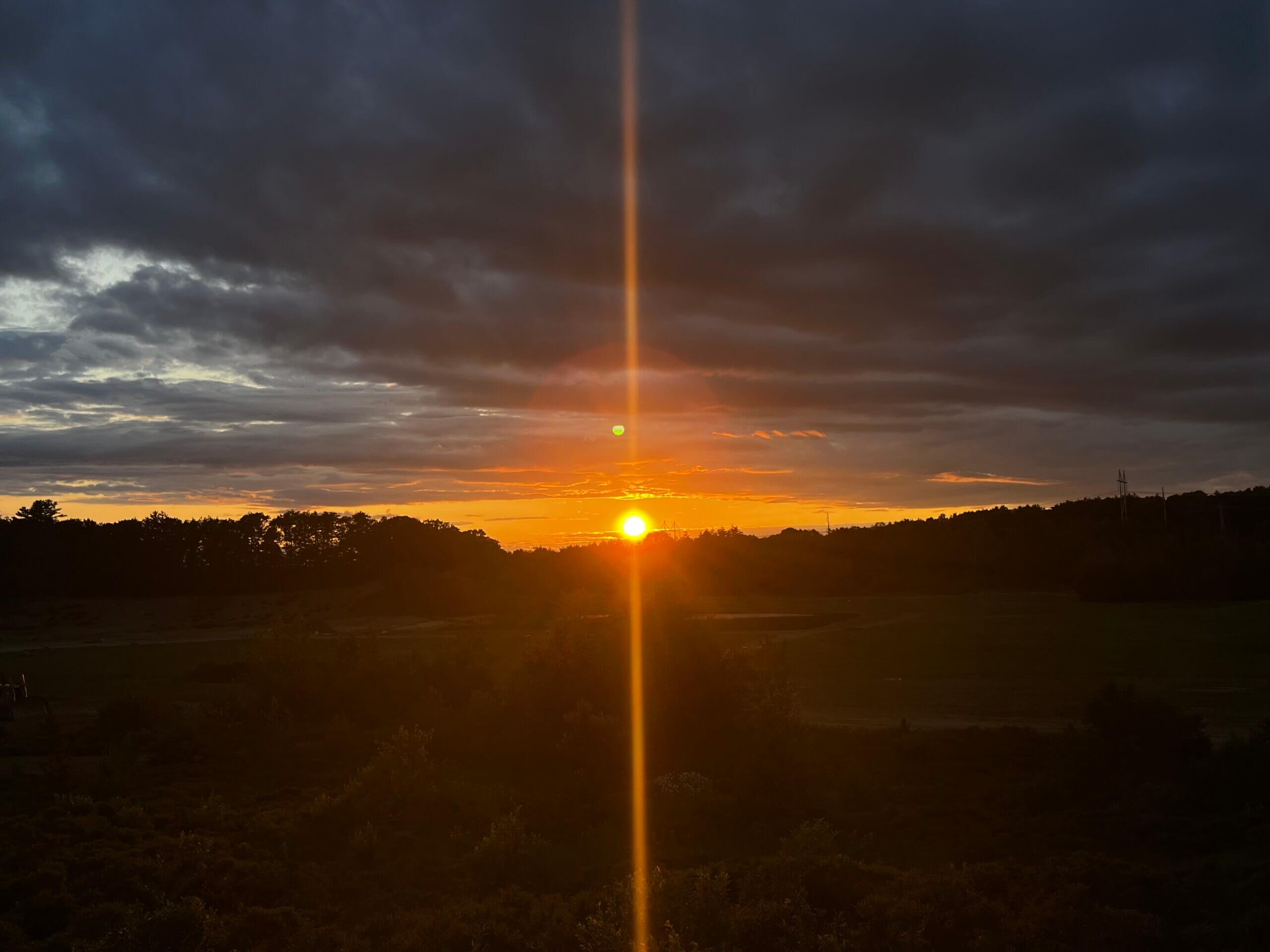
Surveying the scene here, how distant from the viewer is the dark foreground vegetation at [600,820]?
9133 millimetres

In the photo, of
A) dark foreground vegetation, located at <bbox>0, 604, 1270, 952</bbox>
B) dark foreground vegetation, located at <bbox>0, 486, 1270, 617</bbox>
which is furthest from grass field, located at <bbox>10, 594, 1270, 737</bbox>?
dark foreground vegetation, located at <bbox>0, 486, 1270, 617</bbox>

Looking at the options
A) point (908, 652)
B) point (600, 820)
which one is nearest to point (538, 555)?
point (908, 652)


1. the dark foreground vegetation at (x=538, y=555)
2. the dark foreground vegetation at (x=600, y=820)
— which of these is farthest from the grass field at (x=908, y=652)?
the dark foreground vegetation at (x=538, y=555)

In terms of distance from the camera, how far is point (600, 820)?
13.8m

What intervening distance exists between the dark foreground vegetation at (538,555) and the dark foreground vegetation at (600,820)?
3981 cm

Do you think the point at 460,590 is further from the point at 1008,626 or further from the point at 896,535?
the point at 896,535

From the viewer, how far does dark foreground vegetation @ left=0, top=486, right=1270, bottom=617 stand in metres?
67.3

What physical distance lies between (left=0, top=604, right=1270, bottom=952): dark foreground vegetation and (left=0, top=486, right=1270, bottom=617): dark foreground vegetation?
39.8 metres

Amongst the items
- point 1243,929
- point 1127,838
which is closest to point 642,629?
point 1127,838

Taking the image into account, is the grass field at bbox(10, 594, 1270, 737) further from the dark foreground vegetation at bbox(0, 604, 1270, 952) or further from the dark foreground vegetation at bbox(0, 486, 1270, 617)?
the dark foreground vegetation at bbox(0, 486, 1270, 617)

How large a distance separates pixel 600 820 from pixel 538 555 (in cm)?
6890

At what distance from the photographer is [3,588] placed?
Answer: 2677 inches

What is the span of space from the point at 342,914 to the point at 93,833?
4045 mm

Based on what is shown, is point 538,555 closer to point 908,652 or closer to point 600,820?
point 908,652
